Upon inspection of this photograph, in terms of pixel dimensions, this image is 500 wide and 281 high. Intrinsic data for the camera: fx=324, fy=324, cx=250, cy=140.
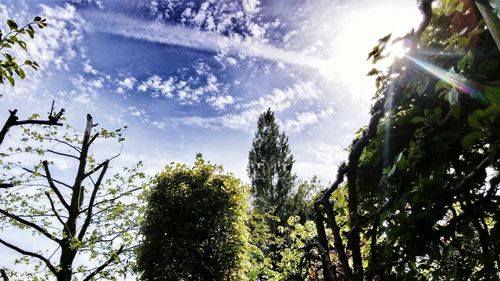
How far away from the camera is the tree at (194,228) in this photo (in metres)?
6.65

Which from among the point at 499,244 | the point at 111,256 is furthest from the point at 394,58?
the point at 111,256

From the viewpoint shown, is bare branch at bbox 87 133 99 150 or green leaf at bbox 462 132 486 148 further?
bare branch at bbox 87 133 99 150

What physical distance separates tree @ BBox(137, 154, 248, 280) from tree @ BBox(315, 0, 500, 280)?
5.37 meters

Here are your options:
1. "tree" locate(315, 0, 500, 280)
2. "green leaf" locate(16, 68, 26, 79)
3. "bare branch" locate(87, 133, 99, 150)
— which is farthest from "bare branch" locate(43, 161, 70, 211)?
"tree" locate(315, 0, 500, 280)

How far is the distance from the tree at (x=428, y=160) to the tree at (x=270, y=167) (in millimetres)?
24381

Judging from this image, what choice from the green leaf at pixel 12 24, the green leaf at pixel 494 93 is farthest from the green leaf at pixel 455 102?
the green leaf at pixel 12 24

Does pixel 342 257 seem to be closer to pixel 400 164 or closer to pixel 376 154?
pixel 400 164

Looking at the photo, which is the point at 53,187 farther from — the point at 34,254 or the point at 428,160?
the point at 428,160

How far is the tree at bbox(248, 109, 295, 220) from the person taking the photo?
26538 mm

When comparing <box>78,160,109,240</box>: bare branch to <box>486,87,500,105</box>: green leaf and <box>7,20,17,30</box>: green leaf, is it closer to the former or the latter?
<box>7,20,17,30</box>: green leaf

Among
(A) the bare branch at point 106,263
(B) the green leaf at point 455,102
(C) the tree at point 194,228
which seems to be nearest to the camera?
(B) the green leaf at point 455,102

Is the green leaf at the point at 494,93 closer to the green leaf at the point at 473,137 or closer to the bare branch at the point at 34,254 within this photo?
the green leaf at the point at 473,137

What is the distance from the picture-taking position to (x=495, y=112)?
0.97 m

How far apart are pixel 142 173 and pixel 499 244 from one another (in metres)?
10.3
